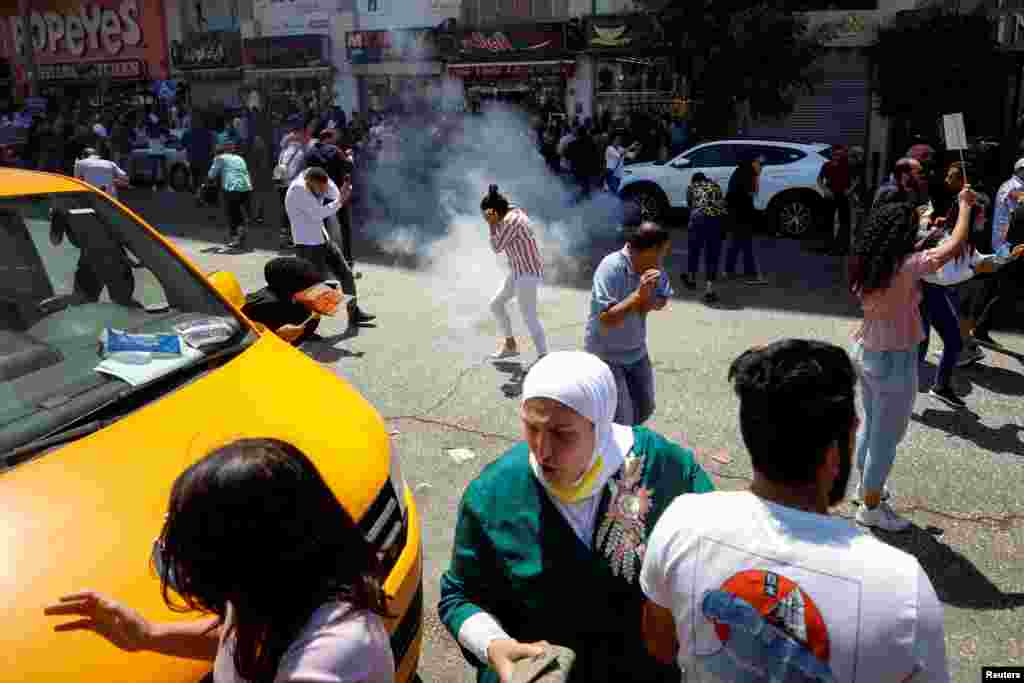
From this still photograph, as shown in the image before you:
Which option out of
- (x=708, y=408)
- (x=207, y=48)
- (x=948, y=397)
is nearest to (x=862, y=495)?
(x=708, y=408)

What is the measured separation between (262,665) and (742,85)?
16.6 m

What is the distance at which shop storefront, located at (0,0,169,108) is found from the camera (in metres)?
33.5

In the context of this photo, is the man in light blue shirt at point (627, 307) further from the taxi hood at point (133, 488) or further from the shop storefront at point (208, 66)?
the shop storefront at point (208, 66)

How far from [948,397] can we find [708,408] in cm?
176

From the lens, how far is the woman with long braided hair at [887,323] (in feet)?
12.5

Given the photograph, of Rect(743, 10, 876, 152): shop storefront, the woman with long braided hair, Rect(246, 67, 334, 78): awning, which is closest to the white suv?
Rect(743, 10, 876, 152): shop storefront

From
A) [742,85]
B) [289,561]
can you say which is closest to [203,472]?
[289,561]

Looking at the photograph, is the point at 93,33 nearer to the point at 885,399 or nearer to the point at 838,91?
the point at 838,91

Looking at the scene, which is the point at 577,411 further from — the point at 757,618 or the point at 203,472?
the point at 203,472

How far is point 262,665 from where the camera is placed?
1558 millimetres

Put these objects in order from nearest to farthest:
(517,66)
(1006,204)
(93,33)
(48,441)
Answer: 1. (48,441)
2. (1006,204)
3. (517,66)
4. (93,33)

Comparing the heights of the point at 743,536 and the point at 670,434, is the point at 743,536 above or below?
above

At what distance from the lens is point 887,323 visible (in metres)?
3.96

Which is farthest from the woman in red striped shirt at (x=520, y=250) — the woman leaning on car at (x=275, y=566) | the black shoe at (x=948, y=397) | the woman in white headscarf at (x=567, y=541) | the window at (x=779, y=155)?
the window at (x=779, y=155)
